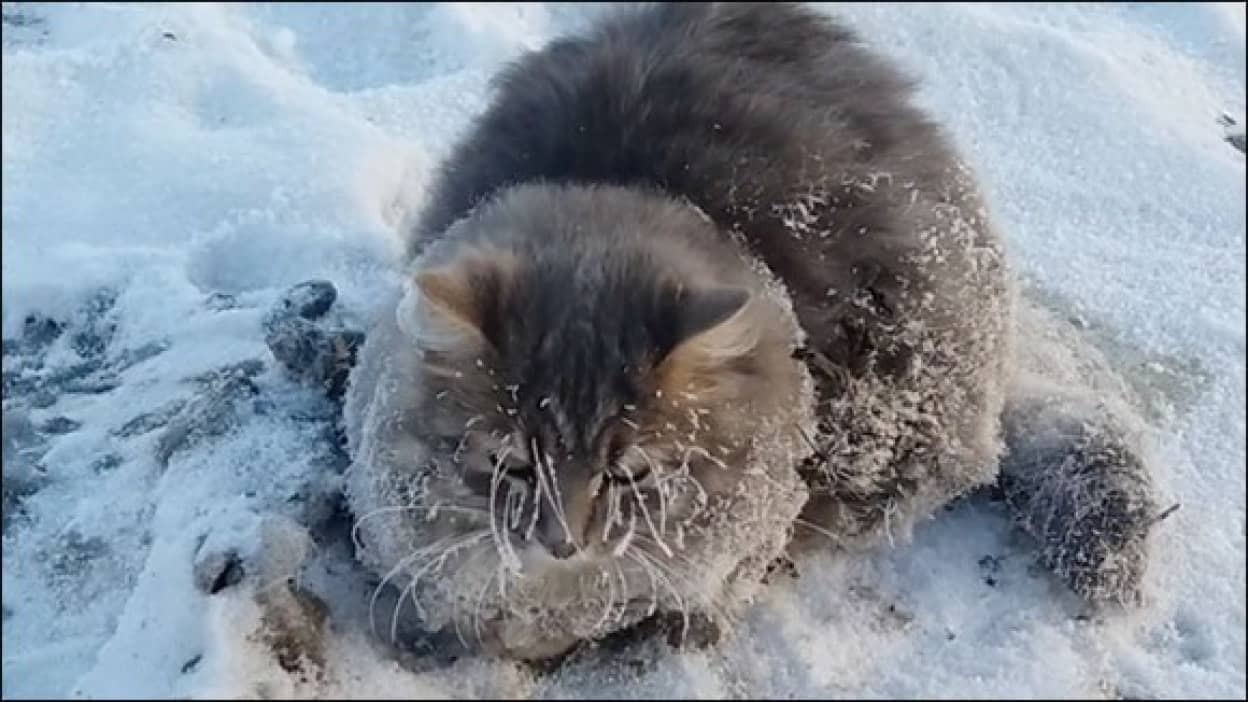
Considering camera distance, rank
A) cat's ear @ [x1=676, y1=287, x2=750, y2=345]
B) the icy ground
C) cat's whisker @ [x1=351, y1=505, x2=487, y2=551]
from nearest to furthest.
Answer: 1. cat's ear @ [x1=676, y1=287, x2=750, y2=345]
2. cat's whisker @ [x1=351, y1=505, x2=487, y2=551]
3. the icy ground

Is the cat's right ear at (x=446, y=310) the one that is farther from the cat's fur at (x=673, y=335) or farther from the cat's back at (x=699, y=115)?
the cat's back at (x=699, y=115)

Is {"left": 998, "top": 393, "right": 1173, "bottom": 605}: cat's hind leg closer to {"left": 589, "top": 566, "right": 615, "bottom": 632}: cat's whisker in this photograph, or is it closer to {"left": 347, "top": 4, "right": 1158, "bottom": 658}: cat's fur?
{"left": 347, "top": 4, "right": 1158, "bottom": 658}: cat's fur

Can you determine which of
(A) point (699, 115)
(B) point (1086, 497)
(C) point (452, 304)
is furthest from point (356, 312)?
(B) point (1086, 497)

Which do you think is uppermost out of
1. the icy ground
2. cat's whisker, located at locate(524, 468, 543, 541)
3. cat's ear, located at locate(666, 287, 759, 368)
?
cat's ear, located at locate(666, 287, 759, 368)

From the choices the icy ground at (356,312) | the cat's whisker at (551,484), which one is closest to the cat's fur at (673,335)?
the cat's whisker at (551,484)

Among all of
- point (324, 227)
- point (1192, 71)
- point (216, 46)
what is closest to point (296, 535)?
point (324, 227)

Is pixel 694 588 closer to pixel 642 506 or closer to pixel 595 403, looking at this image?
pixel 642 506

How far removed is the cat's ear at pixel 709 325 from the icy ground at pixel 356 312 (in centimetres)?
52

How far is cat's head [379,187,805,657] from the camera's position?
188 centimetres

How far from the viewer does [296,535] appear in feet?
7.27

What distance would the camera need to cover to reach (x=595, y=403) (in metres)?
1.87

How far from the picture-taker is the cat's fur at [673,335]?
1900mm

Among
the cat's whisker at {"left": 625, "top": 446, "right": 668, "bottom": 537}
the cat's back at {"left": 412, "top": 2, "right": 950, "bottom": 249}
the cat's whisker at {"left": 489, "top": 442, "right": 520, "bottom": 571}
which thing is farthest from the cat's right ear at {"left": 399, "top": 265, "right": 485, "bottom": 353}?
the cat's back at {"left": 412, "top": 2, "right": 950, "bottom": 249}

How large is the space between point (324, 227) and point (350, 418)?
2.83ft
